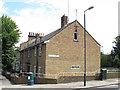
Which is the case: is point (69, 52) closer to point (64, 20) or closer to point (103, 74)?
point (103, 74)

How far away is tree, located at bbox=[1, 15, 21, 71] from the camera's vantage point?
22.6 meters

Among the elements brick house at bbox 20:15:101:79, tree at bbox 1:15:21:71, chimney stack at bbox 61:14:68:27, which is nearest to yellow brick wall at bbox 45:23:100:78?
brick house at bbox 20:15:101:79

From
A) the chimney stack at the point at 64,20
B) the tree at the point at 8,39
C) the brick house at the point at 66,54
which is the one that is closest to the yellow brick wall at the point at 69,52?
the brick house at the point at 66,54

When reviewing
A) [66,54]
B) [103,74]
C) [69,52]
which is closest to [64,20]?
[69,52]

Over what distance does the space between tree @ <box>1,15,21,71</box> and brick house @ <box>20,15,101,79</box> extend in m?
3.78

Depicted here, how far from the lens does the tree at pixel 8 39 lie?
22641mm

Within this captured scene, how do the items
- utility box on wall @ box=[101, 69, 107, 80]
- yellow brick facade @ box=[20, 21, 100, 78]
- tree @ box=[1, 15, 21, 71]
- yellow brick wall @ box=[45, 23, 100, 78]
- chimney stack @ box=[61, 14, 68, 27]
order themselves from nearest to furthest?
1. utility box on wall @ box=[101, 69, 107, 80]
2. yellow brick facade @ box=[20, 21, 100, 78]
3. yellow brick wall @ box=[45, 23, 100, 78]
4. tree @ box=[1, 15, 21, 71]
5. chimney stack @ box=[61, 14, 68, 27]

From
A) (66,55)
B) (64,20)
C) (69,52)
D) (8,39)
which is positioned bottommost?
(66,55)

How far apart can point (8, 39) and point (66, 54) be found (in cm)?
887

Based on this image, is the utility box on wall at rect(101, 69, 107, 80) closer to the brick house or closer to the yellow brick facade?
the brick house

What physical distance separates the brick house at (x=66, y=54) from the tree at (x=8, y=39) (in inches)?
149

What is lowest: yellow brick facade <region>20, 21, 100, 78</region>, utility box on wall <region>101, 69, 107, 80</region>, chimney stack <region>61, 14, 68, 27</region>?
utility box on wall <region>101, 69, 107, 80</region>

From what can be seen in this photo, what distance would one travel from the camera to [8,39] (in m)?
22.8

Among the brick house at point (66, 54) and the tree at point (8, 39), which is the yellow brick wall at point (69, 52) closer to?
the brick house at point (66, 54)
